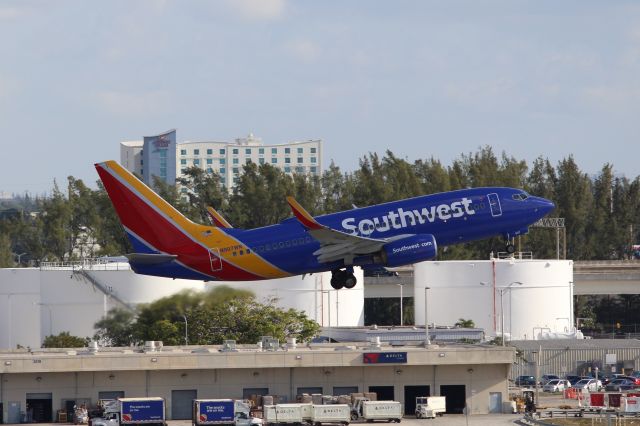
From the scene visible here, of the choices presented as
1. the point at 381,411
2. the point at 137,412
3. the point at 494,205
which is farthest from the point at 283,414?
the point at 494,205

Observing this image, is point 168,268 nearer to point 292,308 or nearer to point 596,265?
point 292,308

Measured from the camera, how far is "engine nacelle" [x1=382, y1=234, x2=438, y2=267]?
86.0 meters

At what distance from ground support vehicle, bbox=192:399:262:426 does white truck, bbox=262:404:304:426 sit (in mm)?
1451

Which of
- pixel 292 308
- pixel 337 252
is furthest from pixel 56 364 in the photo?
pixel 292 308

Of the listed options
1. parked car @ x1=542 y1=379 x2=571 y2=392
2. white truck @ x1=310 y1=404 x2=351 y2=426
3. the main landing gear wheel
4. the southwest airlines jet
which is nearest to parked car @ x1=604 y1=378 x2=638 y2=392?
parked car @ x1=542 y1=379 x2=571 y2=392

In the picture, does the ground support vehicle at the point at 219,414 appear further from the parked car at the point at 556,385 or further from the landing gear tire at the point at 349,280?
the parked car at the point at 556,385

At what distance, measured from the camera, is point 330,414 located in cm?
9475

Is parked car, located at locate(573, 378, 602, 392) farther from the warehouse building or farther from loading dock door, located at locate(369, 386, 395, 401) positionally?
loading dock door, located at locate(369, 386, 395, 401)

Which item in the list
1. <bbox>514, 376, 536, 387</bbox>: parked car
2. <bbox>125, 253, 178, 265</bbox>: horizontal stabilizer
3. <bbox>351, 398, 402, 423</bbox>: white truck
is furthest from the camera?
<bbox>514, 376, 536, 387</bbox>: parked car

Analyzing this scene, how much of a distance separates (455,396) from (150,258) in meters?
30.5

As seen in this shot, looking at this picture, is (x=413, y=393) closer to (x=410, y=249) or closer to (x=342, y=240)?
(x=410, y=249)

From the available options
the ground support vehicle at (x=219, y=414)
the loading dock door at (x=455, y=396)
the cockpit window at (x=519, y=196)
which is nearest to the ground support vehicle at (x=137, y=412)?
the ground support vehicle at (x=219, y=414)

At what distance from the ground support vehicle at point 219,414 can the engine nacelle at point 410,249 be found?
15181mm

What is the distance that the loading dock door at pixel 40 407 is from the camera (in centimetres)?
10094
